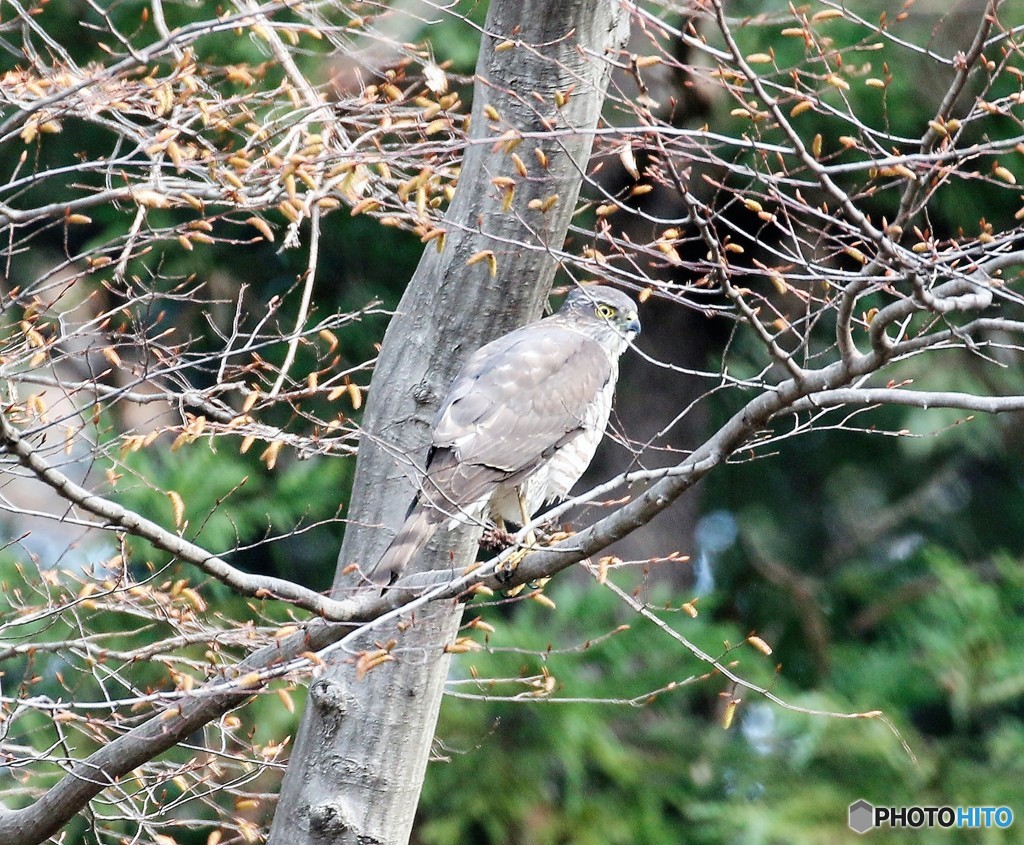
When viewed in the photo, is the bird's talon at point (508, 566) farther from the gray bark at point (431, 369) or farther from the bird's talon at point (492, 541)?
the bird's talon at point (492, 541)

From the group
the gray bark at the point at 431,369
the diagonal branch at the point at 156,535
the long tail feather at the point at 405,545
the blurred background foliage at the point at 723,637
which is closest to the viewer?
the diagonal branch at the point at 156,535

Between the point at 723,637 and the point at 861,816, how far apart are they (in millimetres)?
929

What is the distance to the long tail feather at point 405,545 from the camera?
332 cm

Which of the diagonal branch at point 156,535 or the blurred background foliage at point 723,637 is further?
the blurred background foliage at point 723,637

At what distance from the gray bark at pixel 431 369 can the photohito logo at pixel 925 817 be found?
2214 mm

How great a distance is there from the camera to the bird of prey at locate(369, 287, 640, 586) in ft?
12.6

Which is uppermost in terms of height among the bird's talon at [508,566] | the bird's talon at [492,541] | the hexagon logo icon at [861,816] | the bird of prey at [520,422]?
the bird's talon at [508,566]

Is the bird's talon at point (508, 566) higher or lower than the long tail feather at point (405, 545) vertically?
higher

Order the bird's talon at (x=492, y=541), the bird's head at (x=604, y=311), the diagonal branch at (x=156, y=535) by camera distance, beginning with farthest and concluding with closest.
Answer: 1. the bird's head at (x=604, y=311)
2. the bird's talon at (x=492, y=541)
3. the diagonal branch at (x=156, y=535)

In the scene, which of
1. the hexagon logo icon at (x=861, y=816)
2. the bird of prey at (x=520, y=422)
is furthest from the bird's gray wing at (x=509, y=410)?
the hexagon logo icon at (x=861, y=816)

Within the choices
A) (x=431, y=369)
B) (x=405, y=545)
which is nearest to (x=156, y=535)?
(x=405, y=545)

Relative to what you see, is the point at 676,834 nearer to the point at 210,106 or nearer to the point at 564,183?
the point at 564,183

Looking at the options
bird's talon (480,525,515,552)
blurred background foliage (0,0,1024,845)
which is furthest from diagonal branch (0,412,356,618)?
blurred background foliage (0,0,1024,845)

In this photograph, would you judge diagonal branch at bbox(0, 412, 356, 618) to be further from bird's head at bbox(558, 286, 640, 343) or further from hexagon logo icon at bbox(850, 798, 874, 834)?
hexagon logo icon at bbox(850, 798, 874, 834)
